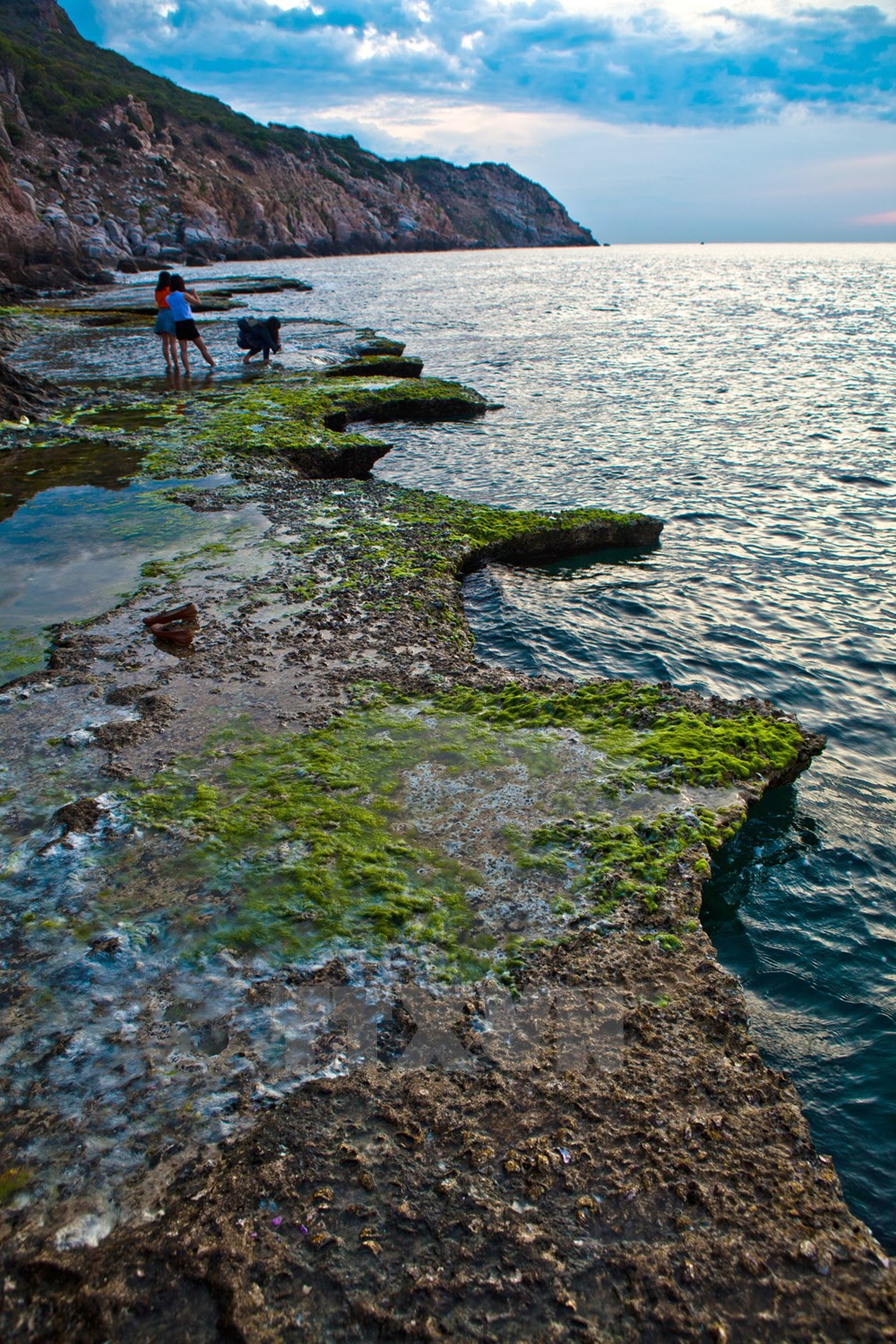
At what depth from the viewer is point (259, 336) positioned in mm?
23641

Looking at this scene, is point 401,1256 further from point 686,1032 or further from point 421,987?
point 686,1032

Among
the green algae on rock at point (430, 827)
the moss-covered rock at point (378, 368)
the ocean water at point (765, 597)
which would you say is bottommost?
the ocean water at point (765, 597)

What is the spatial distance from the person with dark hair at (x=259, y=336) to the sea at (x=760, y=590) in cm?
100

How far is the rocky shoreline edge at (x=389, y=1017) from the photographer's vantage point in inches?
110

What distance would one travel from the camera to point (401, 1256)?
2869mm

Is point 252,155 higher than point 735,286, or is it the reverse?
point 252,155

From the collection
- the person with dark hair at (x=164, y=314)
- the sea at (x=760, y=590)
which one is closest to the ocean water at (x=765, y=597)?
the sea at (x=760, y=590)

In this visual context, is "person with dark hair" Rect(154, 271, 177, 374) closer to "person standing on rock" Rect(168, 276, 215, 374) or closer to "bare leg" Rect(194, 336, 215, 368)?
"person standing on rock" Rect(168, 276, 215, 374)

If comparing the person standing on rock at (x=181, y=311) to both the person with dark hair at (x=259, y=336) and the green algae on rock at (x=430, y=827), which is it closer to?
the person with dark hair at (x=259, y=336)

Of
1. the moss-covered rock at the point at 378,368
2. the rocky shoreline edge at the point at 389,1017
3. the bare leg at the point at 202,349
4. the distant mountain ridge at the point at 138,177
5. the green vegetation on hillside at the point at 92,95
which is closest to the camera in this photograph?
the rocky shoreline edge at the point at 389,1017

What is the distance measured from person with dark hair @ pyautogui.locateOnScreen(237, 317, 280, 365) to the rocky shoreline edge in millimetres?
18950

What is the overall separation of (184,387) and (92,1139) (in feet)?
65.7

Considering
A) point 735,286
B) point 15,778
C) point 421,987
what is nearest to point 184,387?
point 15,778

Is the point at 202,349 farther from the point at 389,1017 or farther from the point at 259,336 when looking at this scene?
the point at 389,1017
